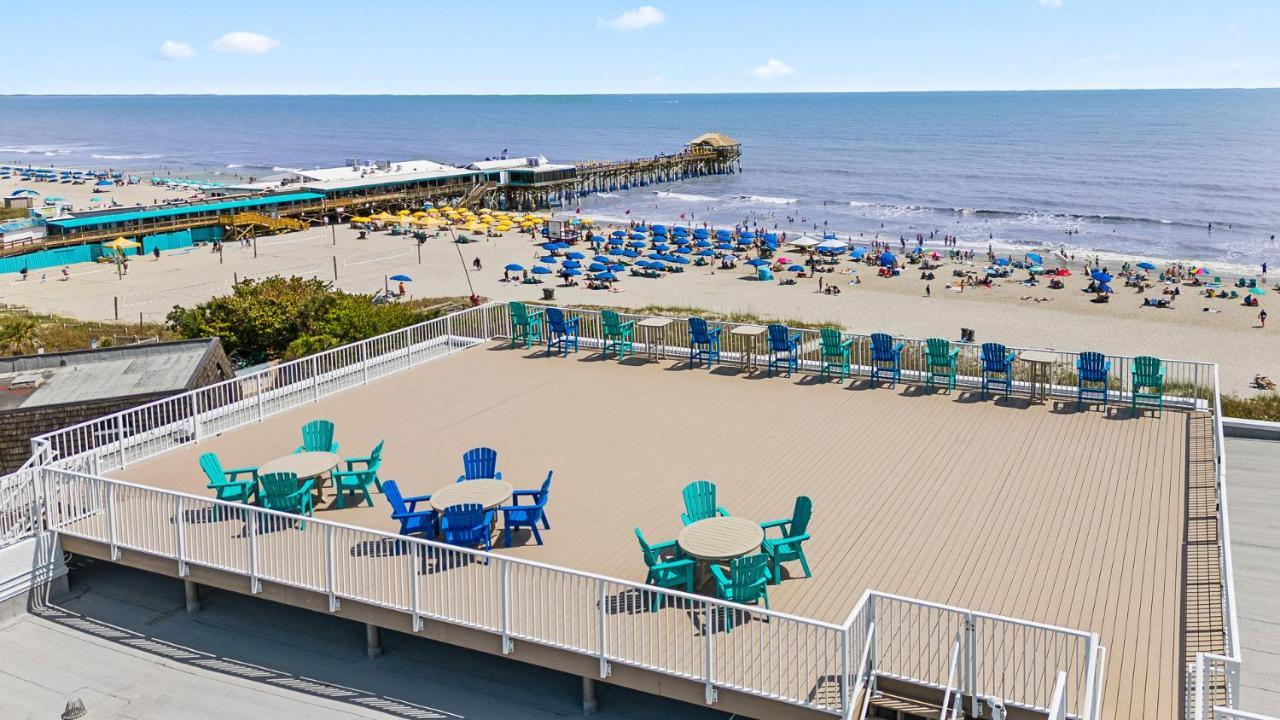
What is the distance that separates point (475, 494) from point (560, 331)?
24.6 feet

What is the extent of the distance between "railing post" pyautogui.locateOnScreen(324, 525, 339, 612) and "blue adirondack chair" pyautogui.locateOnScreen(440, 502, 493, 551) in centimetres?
106

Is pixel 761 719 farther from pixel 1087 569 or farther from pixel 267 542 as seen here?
pixel 267 542

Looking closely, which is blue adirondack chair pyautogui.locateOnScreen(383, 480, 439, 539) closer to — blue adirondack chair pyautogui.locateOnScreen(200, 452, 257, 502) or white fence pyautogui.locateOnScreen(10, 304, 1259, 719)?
white fence pyautogui.locateOnScreen(10, 304, 1259, 719)

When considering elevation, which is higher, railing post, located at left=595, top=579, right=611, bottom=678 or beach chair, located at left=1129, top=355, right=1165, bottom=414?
beach chair, located at left=1129, top=355, right=1165, bottom=414

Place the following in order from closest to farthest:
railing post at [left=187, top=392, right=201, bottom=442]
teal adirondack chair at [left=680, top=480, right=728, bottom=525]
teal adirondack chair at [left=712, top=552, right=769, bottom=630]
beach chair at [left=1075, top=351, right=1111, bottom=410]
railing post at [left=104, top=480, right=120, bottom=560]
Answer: teal adirondack chair at [left=712, top=552, right=769, bottom=630], teal adirondack chair at [left=680, top=480, right=728, bottom=525], railing post at [left=104, top=480, right=120, bottom=560], railing post at [left=187, top=392, right=201, bottom=442], beach chair at [left=1075, top=351, right=1111, bottom=410]

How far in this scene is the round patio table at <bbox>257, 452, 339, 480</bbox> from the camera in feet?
35.3

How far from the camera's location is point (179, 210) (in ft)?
173

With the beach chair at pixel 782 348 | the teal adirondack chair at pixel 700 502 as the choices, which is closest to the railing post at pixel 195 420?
the teal adirondack chair at pixel 700 502

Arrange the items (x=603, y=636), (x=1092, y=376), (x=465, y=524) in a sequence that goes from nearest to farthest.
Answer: (x=603, y=636)
(x=465, y=524)
(x=1092, y=376)

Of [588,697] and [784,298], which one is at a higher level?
[784,298]

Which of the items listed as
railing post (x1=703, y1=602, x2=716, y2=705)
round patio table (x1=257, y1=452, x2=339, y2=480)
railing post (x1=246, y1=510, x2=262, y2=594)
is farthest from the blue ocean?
railing post (x1=246, y1=510, x2=262, y2=594)

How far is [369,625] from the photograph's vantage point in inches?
357

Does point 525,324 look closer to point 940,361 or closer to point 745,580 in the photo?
point 940,361

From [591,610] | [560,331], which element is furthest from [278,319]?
[591,610]
